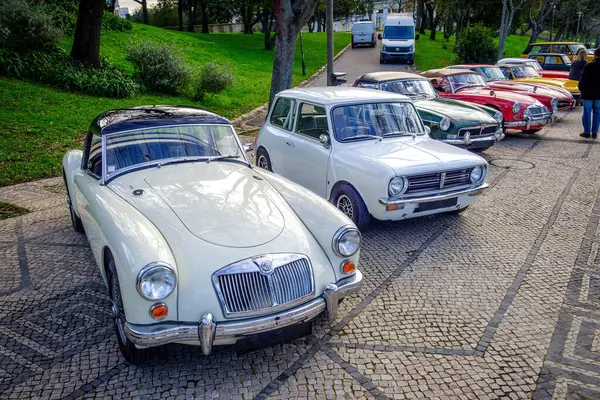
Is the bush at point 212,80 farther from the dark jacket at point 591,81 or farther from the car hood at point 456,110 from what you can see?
the dark jacket at point 591,81

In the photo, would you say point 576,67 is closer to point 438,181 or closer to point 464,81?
point 464,81

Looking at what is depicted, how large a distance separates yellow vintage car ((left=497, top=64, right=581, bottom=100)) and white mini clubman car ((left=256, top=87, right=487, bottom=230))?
1050 centimetres

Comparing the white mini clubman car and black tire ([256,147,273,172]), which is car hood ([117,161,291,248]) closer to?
the white mini clubman car

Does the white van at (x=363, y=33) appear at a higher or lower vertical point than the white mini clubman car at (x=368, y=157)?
Result: higher

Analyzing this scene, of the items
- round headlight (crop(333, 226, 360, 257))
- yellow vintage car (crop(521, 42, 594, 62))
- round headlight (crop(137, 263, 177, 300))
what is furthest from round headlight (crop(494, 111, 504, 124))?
yellow vintage car (crop(521, 42, 594, 62))

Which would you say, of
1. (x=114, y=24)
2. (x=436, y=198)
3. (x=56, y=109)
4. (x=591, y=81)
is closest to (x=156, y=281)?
(x=436, y=198)

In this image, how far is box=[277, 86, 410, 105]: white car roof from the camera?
6.58 metres

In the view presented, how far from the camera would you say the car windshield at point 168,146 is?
474 cm

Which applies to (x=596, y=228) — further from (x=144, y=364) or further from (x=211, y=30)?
(x=211, y=30)

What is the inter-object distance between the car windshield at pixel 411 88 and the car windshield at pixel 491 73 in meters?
4.94

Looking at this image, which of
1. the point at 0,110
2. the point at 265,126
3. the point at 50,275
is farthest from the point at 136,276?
the point at 0,110

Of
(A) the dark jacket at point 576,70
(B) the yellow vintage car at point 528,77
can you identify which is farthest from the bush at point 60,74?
(A) the dark jacket at point 576,70

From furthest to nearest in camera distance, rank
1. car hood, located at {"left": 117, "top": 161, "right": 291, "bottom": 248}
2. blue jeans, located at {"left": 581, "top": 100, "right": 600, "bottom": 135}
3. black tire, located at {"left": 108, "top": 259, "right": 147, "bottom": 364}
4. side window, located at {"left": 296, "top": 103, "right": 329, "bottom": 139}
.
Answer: blue jeans, located at {"left": 581, "top": 100, "right": 600, "bottom": 135}
side window, located at {"left": 296, "top": 103, "right": 329, "bottom": 139}
car hood, located at {"left": 117, "top": 161, "right": 291, "bottom": 248}
black tire, located at {"left": 108, "top": 259, "right": 147, "bottom": 364}

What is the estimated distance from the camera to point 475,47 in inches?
1151
